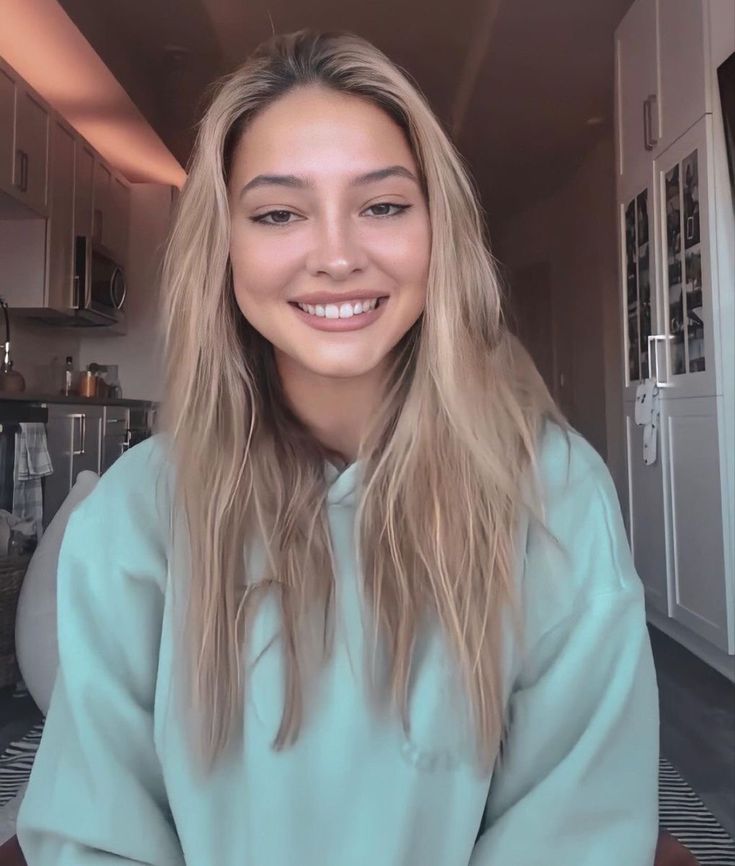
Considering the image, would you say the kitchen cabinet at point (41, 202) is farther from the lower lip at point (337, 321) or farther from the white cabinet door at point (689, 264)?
the lower lip at point (337, 321)

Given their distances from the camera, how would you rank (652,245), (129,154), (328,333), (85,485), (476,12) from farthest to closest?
1. (129,154)
2. (476,12)
3. (652,245)
4. (85,485)
5. (328,333)

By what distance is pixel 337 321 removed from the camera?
75 cm

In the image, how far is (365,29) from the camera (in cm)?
389

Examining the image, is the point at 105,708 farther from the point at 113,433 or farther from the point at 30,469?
the point at 113,433

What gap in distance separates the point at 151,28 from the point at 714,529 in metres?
3.49

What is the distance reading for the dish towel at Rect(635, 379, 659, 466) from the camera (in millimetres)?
2832

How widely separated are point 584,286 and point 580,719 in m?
5.42

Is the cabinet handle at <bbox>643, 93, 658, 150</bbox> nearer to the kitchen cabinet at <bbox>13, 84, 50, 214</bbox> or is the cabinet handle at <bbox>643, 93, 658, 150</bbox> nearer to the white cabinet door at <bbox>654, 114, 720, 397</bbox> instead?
the white cabinet door at <bbox>654, 114, 720, 397</bbox>

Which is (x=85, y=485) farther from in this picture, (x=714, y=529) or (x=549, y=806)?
(x=714, y=529)

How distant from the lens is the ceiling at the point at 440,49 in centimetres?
367

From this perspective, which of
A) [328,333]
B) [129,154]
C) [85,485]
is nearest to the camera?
[328,333]

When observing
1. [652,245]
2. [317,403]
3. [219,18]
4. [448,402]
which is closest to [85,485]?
A: [317,403]

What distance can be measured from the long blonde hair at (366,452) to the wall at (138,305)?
4.44m

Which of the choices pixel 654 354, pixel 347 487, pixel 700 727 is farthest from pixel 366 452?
pixel 654 354
